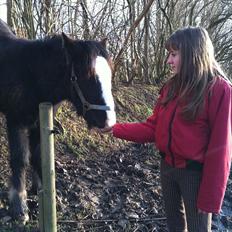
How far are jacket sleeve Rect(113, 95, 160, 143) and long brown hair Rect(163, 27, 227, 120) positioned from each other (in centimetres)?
37

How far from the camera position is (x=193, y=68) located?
2.87 m

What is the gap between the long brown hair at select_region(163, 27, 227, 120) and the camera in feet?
9.29

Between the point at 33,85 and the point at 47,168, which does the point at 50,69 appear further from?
the point at 47,168

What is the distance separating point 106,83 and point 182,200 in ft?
3.72

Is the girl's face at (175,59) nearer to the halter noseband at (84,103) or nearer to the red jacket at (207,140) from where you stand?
the red jacket at (207,140)

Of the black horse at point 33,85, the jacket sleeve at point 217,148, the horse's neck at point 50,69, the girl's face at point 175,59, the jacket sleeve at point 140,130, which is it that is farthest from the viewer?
the horse's neck at point 50,69

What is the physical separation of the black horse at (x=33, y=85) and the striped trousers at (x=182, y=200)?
1.06m

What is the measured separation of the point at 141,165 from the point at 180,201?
2.75 m

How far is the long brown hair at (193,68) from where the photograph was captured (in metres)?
2.83

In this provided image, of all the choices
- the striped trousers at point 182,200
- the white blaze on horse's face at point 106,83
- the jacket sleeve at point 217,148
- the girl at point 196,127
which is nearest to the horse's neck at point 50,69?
the white blaze on horse's face at point 106,83

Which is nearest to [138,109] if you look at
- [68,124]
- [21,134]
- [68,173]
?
[68,124]

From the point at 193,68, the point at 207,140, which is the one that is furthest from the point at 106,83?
the point at 207,140

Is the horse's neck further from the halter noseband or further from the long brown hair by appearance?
the long brown hair

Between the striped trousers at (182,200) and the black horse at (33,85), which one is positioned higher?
the black horse at (33,85)
